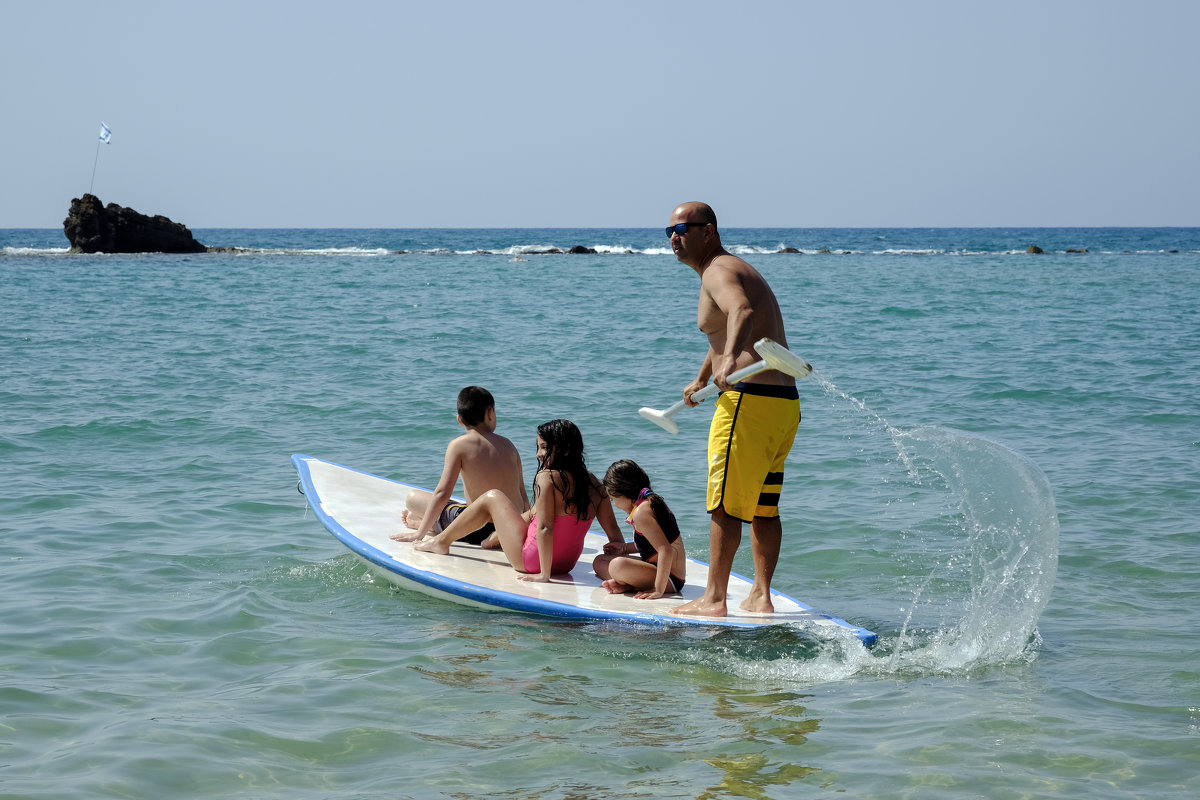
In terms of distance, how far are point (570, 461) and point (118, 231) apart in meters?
55.6

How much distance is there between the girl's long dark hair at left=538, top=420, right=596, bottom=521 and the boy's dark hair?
631 mm

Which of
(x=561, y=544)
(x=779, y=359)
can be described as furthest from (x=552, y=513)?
(x=779, y=359)

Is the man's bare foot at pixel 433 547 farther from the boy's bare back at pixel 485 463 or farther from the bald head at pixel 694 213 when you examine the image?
the bald head at pixel 694 213

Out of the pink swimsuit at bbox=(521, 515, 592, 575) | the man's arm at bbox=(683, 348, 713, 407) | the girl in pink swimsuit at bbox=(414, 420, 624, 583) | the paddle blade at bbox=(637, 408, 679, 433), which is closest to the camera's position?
the man's arm at bbox=(683, 348, 713, 407)

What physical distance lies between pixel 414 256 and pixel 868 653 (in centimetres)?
5778

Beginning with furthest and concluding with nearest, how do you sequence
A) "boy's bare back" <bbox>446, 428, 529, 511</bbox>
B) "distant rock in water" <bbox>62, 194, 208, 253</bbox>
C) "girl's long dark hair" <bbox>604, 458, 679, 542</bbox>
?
1. "distant rock in water" <bbox>62, 194, 208, 253</bbox>
2. "boy's bare back" <bbox>446, 428, 529, 511</bbox>
3. "girl's long dark hair" <bbox>604, 458, 679, 542</bbox>

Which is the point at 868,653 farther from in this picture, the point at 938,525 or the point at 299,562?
the point at 299,562

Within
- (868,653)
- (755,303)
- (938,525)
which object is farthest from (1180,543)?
(755,303)

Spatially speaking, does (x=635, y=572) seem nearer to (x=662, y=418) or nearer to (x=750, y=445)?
(x=662, y=418)

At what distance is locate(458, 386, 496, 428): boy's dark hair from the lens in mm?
6750

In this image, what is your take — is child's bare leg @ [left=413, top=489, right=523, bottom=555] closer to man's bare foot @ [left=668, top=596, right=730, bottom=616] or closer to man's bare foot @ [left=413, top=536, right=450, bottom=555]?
man's bare foot @ [left=413, top=536, right=450, bottom=555]

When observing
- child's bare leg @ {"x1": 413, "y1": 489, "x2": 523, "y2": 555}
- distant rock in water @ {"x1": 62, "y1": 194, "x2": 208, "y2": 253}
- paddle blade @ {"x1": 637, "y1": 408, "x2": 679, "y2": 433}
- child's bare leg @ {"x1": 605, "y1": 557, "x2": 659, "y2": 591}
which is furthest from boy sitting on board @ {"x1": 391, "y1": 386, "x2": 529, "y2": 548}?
distant rock in water @ {"x1": 62, "y1": 194, "x2": 208, "y2": 253}

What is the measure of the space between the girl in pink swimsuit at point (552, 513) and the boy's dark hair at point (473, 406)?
0.48m

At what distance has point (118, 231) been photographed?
182 feet
